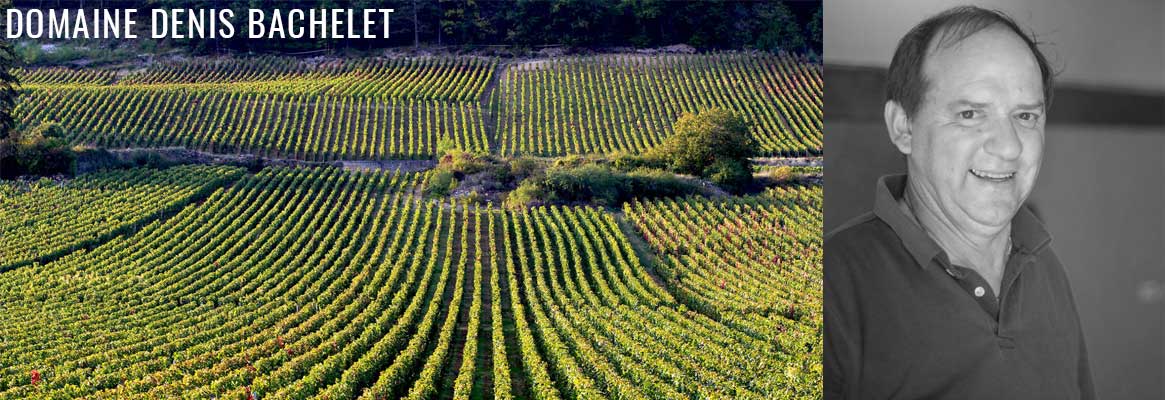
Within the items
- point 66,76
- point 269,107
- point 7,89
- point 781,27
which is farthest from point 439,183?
point 7,89

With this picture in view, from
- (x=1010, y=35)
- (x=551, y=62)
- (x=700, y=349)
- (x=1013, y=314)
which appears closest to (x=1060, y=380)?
(x=1013, y=314)

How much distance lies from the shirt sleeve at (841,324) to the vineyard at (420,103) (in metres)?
4.33

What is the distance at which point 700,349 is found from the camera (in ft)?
24.2

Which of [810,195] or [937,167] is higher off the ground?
[937,167]

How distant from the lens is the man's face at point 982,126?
159 inches

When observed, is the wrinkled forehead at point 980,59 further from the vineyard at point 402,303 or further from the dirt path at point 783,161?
the dirt path at point 783,161

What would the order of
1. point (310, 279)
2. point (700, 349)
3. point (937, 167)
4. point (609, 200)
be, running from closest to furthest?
point (937, 167) → point (700, 349) → point (310, 279) → point (609, 200)

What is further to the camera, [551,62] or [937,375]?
[551,62]

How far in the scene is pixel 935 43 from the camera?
4152mm

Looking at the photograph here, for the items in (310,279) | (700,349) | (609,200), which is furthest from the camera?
(609,200)

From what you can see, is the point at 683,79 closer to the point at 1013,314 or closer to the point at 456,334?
the point at 456,334

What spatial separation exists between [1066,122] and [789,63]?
13.9ft

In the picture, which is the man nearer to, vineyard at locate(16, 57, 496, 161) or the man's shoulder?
the man's shoulder

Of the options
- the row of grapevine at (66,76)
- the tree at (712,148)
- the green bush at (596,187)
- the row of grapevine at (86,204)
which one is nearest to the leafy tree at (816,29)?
the tree at (712,148)
